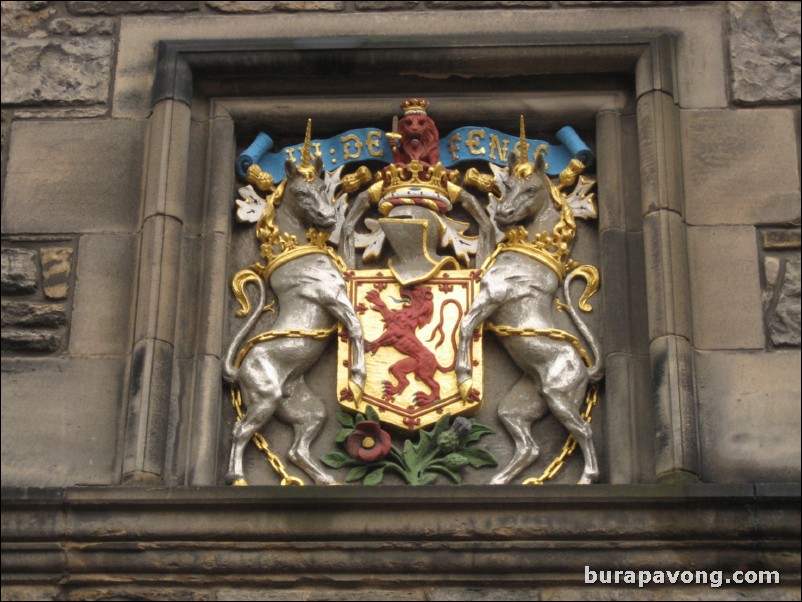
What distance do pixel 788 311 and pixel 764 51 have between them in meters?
1.16

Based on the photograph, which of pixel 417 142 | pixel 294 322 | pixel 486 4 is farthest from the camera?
pixel 486 4

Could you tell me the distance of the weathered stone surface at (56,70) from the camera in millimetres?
8727

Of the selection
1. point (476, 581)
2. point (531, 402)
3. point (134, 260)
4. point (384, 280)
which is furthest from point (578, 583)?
point (134, 260)

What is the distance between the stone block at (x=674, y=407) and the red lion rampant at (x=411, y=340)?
809 millimetres

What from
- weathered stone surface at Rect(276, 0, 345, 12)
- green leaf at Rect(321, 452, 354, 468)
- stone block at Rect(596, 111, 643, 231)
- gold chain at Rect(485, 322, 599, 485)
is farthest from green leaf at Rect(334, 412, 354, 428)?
weathered stone surface at Rect(276, 0, 345, 12)

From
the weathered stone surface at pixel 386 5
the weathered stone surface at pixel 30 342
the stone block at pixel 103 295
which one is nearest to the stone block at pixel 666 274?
the weathered stone surface at pixel 386 5

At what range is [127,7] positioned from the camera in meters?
8.94

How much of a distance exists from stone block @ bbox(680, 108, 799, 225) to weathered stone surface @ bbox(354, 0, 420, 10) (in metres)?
1.22

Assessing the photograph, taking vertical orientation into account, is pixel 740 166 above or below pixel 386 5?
below

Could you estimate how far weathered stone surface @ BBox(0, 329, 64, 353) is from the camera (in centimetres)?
822

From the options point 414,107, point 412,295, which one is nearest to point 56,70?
point 414,107

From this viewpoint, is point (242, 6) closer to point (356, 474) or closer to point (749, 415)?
point (356, 474)

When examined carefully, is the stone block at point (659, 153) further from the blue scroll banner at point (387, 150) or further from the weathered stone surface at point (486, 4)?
the weathered stone surface at point (486, 4)

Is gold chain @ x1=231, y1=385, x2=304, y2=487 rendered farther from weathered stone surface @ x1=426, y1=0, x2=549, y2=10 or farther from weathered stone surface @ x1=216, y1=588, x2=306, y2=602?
weathered stone surface @ x1=426, y1=0, x2=549, y2=10
